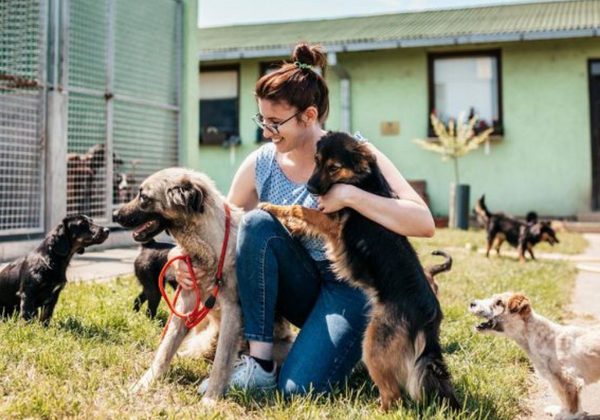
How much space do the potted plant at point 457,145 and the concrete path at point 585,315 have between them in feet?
9.32

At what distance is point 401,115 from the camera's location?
13875 mm

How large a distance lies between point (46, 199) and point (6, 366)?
415 centimetres

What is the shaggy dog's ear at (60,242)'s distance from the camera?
398 centimetres

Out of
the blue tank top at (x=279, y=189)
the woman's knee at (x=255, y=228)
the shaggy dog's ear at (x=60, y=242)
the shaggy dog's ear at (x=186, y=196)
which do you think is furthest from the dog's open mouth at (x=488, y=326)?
the shaggy dog's ear at (x=60, y=242)

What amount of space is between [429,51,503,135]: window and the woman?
10848 millimetres

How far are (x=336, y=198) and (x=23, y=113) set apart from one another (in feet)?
16.5

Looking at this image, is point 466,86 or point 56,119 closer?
point 56,119

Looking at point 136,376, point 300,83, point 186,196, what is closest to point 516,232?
point 300,83

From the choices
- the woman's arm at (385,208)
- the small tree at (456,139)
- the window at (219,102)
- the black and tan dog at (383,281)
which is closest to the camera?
the black and tan dog at (383,281)

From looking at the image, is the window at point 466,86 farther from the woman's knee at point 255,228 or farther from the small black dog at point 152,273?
the woman's knee at point 255,228

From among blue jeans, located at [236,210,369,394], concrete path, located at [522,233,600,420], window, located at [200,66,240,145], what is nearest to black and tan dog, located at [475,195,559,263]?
concrete path, located at [522,233,600,420]

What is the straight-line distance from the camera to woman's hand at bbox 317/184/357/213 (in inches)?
110

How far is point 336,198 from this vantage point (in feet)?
9.24

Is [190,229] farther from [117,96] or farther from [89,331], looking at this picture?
[117,96]
